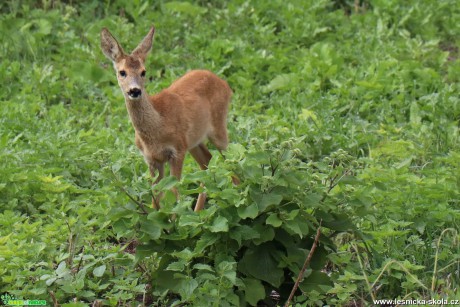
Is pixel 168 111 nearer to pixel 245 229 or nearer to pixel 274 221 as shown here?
pixel 245 229

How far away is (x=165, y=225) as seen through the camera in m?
6.49

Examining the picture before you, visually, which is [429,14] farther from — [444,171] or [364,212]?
[364,212]

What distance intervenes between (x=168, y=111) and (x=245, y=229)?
2172 mm

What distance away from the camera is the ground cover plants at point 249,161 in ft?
21.0

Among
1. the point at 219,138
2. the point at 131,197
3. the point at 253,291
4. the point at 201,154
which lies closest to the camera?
the point at 253,291

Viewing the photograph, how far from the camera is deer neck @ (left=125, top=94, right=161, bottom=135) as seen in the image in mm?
8016

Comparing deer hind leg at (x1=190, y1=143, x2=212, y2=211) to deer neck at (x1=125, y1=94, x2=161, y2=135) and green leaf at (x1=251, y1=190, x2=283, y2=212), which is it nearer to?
deer neck at (x1=125, y1=94, x2=161, y2=135)

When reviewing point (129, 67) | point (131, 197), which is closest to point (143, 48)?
point (129, 67)

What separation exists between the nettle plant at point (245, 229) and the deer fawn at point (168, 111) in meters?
1.47

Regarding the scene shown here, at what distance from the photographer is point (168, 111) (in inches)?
325

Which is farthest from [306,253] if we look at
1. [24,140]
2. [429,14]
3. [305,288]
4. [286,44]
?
[429,14]

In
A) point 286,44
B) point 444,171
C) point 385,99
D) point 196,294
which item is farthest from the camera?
point 286,44

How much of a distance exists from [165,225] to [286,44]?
6.01 meters

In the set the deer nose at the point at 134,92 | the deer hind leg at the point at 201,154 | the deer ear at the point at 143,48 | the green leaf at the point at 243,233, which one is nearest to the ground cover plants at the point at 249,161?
the green leaf at the point at 243,233
